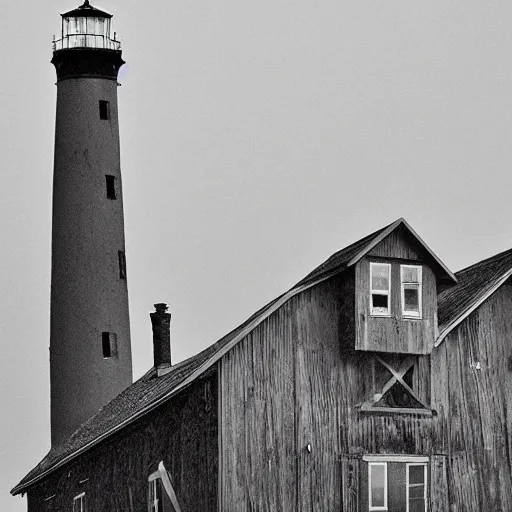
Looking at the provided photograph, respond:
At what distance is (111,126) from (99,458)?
61.6 feet

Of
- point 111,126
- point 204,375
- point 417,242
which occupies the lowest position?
point 204,375

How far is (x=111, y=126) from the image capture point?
60.9m

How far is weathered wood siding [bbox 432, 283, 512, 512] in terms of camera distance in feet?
131

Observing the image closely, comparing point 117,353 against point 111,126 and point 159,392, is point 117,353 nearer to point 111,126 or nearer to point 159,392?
point 111,126

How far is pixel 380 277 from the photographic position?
39.8 meters

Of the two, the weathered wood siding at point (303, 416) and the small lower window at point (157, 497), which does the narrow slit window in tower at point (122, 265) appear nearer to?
the small lower window at point (157, 497)

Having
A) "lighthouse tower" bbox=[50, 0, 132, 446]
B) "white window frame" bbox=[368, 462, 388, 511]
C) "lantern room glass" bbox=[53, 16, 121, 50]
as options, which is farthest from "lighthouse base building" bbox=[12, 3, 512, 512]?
"lantern room glass" bbox=[53, 16, 121, 50]

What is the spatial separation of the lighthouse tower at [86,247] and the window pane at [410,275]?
19.7 metres

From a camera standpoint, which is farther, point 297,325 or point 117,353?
point 117,353

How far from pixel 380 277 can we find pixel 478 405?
3.53 m

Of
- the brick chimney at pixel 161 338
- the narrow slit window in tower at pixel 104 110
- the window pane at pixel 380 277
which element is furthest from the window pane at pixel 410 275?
the narrow slit window in tower at pixel 104 110

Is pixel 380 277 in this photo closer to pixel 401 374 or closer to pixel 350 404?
pixel 401 374

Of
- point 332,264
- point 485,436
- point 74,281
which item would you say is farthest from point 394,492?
point 74,281

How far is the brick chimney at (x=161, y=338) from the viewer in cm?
4941
